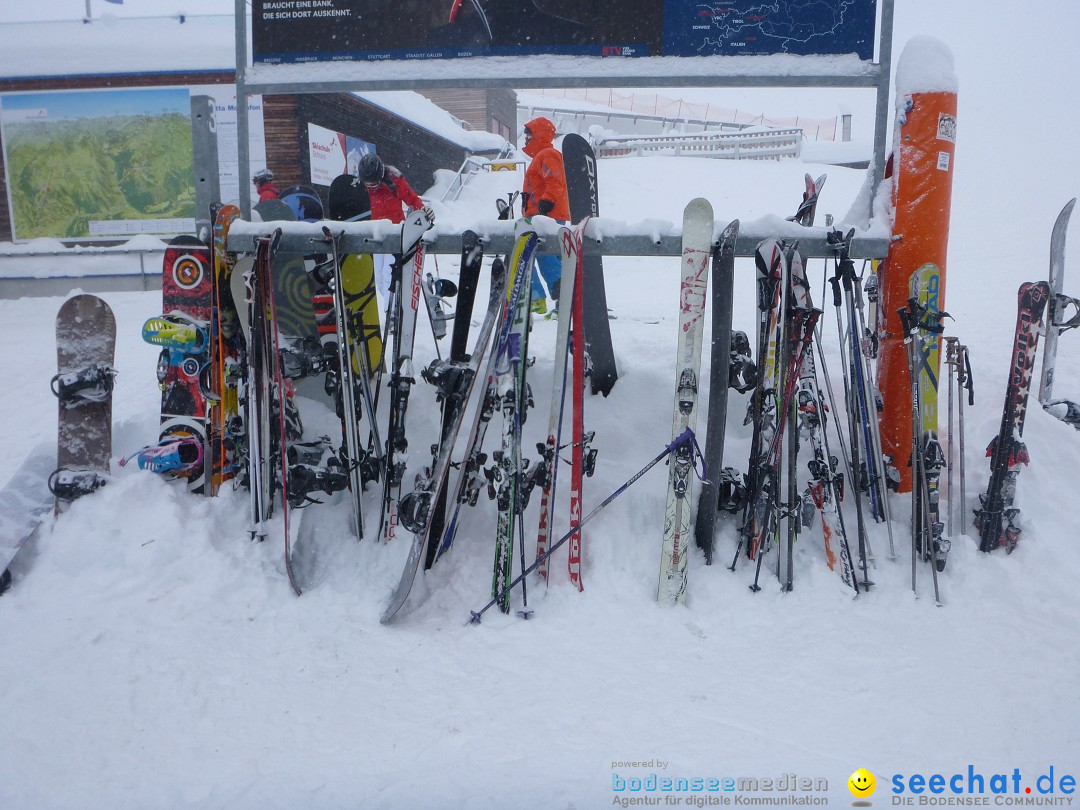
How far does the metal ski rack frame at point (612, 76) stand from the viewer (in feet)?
10.4

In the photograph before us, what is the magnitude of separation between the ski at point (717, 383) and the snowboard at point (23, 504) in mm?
2870

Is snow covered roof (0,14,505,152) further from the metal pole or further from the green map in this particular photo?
the metal pole

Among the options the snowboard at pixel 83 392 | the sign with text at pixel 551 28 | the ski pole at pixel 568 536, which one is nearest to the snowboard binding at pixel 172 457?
the snowboard at pixel 83 392

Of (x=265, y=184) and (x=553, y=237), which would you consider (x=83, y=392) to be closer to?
(x=553, y=237)

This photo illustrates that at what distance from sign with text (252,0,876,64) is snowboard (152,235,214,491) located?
1175 mm

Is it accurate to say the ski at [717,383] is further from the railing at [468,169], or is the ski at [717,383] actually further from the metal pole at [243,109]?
the railing at [468,169]

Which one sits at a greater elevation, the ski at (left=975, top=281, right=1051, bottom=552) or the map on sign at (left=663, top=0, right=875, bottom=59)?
→ the map on sign at (left=663, top=0, right=875, bottom=59)

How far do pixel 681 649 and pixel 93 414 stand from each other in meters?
2.80

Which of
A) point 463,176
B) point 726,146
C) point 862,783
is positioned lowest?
point 862,783

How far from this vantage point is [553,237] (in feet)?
9.85

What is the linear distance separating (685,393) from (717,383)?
9.2 inches

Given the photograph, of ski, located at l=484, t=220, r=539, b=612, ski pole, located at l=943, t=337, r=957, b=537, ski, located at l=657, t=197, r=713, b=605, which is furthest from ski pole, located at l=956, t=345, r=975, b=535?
ski, located at l=484, t=220, r=539, b=612

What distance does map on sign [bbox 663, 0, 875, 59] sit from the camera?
10.4 feet

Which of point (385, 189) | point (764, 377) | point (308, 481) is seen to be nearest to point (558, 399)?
→ point (764, 377)
